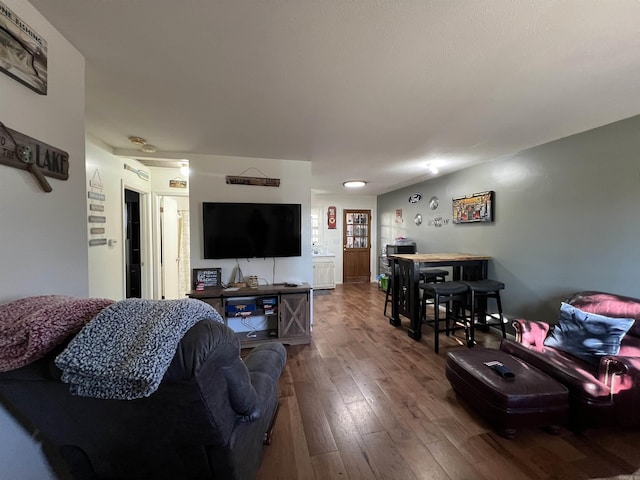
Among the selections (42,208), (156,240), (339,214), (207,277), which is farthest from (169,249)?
(339,214)

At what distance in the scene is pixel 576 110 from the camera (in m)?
2.10

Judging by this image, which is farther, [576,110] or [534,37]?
[576,110]

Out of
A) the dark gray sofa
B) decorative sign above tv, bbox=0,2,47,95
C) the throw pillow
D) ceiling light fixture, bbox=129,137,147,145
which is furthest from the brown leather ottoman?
ceiling light fixture, bbox=129,137,147,145

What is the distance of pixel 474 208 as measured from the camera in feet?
12.5

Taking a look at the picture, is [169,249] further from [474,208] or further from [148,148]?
[474,208]

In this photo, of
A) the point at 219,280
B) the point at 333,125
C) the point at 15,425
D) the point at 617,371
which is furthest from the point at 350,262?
the point at 15,425

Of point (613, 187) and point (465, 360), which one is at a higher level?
point (613, 187)

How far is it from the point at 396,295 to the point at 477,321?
1148 millimetres

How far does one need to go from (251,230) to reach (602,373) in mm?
3245

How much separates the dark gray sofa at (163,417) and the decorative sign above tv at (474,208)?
148 inches

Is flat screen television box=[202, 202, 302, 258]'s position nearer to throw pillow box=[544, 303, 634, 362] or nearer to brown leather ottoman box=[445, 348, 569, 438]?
brown leather ottoman box=[445, 348, 569, 438]

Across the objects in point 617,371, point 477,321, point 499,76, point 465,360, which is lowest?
point 477,321

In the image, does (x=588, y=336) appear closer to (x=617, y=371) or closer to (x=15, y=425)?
(x=617, y=371)

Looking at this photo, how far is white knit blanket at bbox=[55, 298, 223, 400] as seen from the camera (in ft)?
2.20
